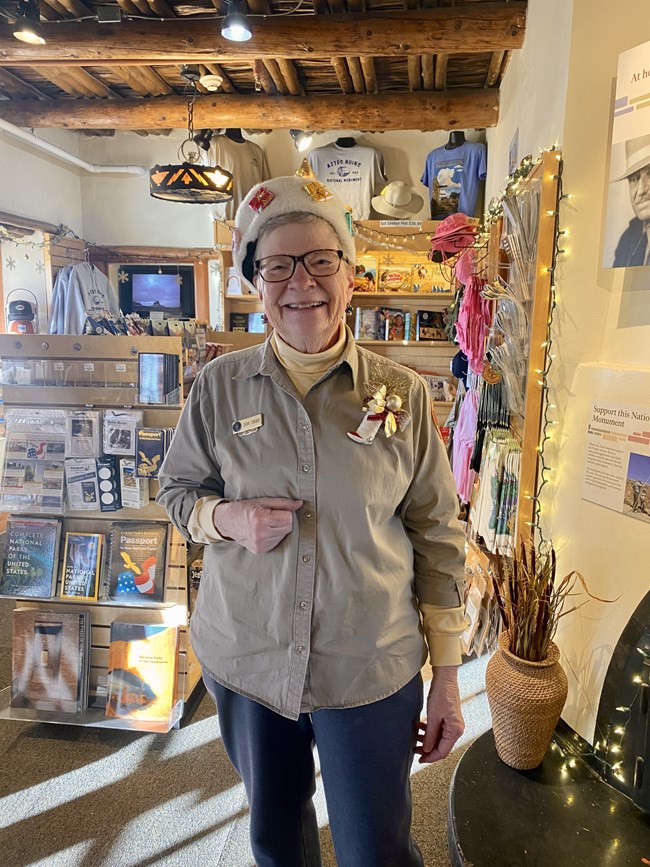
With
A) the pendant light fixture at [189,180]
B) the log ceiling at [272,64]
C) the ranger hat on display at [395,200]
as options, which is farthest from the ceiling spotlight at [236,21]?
the ranger hat on display at [395,200]

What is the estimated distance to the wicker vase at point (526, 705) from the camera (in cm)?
136

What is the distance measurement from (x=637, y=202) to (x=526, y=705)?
1.27 meters

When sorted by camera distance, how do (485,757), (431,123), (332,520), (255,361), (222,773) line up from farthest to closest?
(431,123) → (222,773) → (485,757) → (255,361) → (332,520)

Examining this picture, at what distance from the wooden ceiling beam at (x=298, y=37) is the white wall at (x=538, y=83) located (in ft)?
0.86

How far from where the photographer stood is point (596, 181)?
5.15ft

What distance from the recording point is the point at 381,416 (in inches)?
41.6

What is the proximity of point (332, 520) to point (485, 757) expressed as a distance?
0.93 meters

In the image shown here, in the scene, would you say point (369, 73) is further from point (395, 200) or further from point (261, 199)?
point (261, 199)

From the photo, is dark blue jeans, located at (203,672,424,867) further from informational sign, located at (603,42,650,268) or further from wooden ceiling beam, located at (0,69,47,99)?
wooden ceiling beam, located at (0,69,47,99)

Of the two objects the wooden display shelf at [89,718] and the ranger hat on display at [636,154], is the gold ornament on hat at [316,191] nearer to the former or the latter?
the ranger hat on display at [636,154]

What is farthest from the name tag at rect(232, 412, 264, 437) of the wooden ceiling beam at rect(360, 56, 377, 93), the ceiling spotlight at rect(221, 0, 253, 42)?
the wooden ceiling beam at rect(360, 56, 377, 93)

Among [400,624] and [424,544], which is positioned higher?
[424,544]

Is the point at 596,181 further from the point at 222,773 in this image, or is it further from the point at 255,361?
the point at 222,773

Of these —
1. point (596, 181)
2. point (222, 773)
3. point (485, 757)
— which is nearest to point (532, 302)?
point (596, 181)
